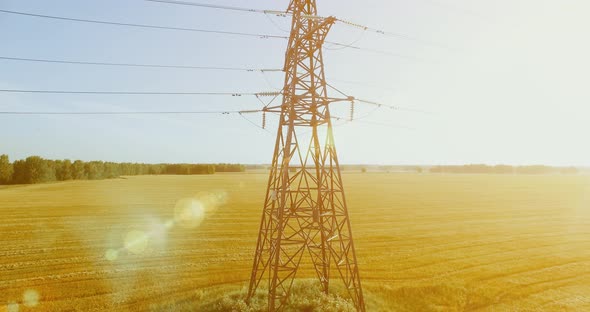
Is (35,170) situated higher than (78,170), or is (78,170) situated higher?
(35,170)

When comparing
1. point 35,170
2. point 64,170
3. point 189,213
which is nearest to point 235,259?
point 189,213

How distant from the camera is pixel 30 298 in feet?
67.6

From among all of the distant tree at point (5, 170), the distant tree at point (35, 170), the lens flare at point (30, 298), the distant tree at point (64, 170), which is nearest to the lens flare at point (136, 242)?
the lens flare at point (30, 298)

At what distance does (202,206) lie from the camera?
59062 mm

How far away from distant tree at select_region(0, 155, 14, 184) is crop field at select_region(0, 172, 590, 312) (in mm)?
68619

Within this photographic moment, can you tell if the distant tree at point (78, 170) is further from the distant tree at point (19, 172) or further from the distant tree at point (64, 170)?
the distant tree at point (19, 172)

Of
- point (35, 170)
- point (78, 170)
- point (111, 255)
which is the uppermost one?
point (35, 170)

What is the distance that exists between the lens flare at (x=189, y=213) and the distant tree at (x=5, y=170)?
7718 cm

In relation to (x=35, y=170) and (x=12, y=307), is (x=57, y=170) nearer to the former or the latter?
(x=35, y=170)

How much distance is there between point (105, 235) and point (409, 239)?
31.8 m

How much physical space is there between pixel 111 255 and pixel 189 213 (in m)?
22.4

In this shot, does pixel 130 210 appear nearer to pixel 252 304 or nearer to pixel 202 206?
pixel 202 206

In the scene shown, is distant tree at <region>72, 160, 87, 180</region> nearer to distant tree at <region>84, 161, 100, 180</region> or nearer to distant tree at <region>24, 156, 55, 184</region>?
distant tree at <region>84, 161, 100, 180</region>

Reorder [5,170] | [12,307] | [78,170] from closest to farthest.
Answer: [12,307] < [5,170] < [78,170]
